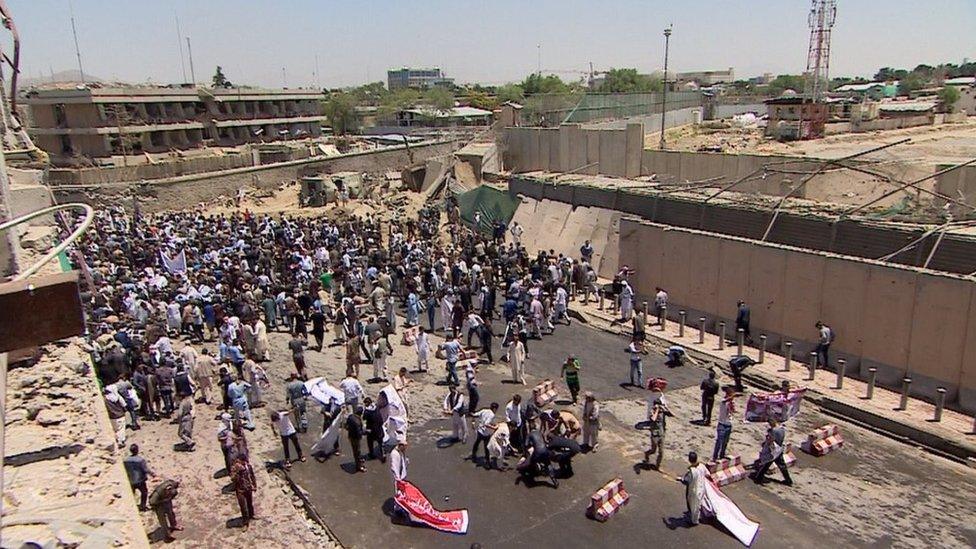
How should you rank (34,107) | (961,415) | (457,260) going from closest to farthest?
(961,415) < (457,260) < (34,107)

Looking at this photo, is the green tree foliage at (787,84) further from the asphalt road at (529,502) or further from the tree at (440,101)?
the asphalt road at (529,502)

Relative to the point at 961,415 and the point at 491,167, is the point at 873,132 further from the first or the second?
the point at 961,415

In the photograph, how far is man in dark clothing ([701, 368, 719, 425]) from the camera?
12367 mm

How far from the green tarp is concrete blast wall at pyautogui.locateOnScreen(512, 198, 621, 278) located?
0.85 metres

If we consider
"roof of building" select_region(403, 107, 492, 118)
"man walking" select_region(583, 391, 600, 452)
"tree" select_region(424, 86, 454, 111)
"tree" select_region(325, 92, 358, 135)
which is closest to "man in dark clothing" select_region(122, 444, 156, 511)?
"man walking" select_region(583, 391, 600, 452)

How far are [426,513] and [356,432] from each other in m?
1.99

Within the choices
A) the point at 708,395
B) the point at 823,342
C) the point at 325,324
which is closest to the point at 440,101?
the point at 325,324

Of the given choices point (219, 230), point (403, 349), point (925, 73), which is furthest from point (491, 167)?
point (925, 73)

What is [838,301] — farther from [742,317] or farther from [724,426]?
[724,426]

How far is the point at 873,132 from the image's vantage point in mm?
56156

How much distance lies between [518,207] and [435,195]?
9.94 m

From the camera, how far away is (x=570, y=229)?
25.4 meters

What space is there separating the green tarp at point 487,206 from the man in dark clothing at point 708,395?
1715 centimetres

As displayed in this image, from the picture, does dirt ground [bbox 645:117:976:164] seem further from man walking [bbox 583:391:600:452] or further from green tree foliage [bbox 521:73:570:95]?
green tree foliage [bbox 521:73:570:95]
